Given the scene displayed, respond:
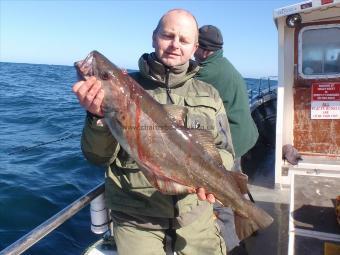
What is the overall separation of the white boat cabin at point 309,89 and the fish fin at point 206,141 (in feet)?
13.6

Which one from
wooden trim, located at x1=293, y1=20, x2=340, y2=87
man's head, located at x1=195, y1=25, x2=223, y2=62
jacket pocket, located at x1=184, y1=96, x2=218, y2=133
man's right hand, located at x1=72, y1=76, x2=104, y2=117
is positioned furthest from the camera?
wooden trim, located at x1=293, y1=20, x2=340, y2=87

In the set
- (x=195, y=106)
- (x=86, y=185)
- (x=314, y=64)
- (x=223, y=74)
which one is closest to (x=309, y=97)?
(x=314, y=64)

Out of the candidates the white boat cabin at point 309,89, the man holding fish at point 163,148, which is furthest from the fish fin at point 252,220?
the white boat cabin at point 309,89

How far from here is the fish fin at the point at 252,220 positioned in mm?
2900

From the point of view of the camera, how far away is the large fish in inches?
102

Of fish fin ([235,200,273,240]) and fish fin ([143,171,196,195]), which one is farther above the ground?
fish fin ([143,171,196,195])

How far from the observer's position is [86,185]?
8.84 meters

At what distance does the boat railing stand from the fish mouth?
1097 millimetres

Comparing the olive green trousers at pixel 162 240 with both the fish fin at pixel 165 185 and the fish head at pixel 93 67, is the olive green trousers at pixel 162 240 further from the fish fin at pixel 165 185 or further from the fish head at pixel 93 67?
the fish head at pixel 93 67

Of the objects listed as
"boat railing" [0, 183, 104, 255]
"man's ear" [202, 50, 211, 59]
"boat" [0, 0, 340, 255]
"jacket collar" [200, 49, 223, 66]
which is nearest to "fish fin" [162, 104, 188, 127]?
"boat railing" [0, 183, 104, 255]

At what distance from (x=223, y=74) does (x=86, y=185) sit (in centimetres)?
541

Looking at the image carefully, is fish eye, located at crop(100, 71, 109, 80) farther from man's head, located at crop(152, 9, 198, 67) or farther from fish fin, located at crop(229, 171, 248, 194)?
fish fin, located at crop(229, 171, 248, 194)

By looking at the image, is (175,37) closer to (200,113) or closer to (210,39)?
(200,113)

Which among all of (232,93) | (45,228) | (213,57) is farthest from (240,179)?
(213,57)
